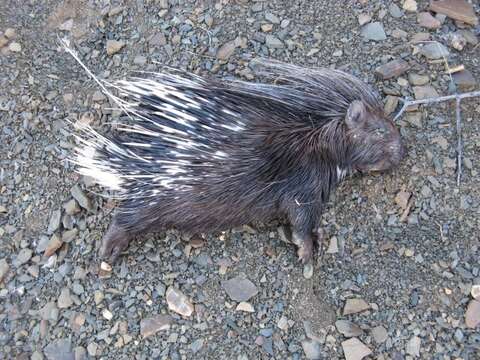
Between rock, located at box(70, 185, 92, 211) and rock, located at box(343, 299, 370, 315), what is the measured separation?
1.19 metres

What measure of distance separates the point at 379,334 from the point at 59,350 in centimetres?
131

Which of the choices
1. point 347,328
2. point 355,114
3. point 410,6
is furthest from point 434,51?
point 347,328

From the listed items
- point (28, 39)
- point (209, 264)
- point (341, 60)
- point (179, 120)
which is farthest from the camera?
point (28, 39)

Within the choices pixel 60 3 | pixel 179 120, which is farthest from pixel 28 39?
pixel 179 120

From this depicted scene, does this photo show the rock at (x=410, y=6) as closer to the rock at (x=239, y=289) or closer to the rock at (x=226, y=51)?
the rock at (x=226, y=51)

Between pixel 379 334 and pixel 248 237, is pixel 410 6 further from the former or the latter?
pixel 379 334

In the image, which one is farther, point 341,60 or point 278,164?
point 341,60

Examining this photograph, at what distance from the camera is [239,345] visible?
2.45 meters

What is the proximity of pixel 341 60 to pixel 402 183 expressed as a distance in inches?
25.1

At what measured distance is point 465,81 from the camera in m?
2.75

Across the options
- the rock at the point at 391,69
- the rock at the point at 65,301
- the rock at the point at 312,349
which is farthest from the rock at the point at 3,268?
the rock at the point at 391,69

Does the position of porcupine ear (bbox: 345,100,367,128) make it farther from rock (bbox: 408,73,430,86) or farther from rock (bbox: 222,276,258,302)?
rock (bbox: 222,276,258,302)

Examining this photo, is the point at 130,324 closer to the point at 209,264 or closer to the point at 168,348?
the point at 168,348

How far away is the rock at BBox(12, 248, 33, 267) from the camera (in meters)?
2.64
